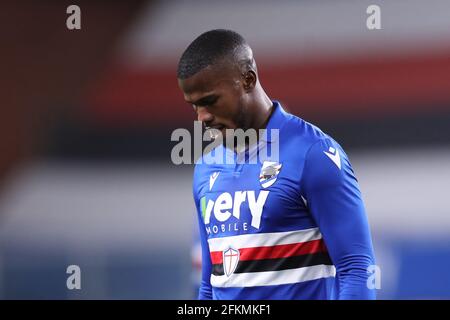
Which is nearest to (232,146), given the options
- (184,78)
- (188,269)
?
(184,78)

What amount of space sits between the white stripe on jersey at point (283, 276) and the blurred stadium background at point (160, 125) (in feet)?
8.35

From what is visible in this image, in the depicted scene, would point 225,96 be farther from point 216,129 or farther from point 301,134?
point 301,134

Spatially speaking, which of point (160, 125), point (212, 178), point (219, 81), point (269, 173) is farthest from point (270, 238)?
point (160, 125)

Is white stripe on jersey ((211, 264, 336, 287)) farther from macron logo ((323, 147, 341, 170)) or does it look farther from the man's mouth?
the man's mouth

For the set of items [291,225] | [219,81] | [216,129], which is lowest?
[291,225]

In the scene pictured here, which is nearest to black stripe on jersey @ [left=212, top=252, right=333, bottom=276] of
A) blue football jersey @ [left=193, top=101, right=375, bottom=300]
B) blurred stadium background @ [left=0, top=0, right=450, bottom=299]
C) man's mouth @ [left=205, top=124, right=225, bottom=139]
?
blue football jersey @ [left=193, top=101, right=375, bottom=300]

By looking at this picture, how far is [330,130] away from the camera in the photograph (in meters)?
4.40

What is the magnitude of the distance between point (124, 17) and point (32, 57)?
62 centimetres

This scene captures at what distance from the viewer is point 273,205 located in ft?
5.30

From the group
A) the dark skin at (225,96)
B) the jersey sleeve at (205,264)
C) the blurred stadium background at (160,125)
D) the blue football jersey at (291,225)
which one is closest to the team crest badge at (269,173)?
the blue football jersey at (291,225)

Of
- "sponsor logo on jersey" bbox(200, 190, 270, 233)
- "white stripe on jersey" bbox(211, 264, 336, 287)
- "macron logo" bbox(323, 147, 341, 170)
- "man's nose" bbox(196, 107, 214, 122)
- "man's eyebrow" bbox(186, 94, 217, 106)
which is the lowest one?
"white stripe on jersey" bbox(211, 264, 336, 287)

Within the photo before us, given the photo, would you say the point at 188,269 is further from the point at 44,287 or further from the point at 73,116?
the point at 73,116

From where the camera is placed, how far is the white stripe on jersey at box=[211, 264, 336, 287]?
1.60 metres

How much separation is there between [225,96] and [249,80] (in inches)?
3.5
